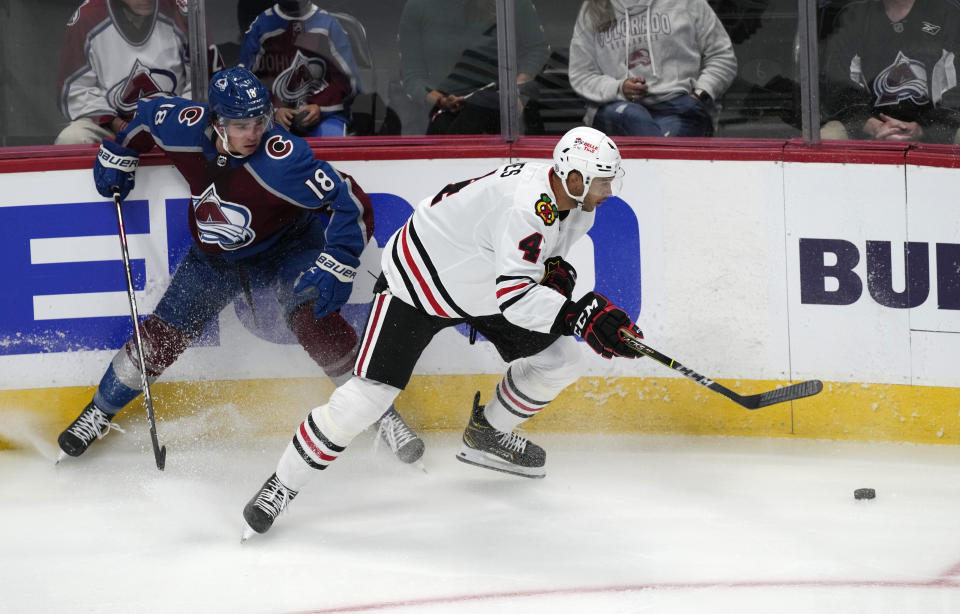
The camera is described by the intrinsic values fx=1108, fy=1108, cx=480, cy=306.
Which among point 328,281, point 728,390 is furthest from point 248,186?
point 728,390

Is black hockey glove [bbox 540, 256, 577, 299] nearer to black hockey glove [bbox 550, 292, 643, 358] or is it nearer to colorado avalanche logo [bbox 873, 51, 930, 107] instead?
black hockey glove [bbox 550, 292, 643, 358]

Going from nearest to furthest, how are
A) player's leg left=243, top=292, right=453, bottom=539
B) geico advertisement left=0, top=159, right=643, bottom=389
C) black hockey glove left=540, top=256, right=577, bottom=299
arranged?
1. player's leg left=243, top=292, right=453, bottom=539
2. black hockey glove left=540, top=256, right=577, bottom=299
3. geico advertisement left=0, top=159, right=643, bottom=389

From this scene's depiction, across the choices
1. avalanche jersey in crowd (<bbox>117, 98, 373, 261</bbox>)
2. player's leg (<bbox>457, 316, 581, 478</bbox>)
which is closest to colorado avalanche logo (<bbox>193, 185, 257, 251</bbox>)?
avalanche jersey in crowd (<bbox>117, 98, 373, 261</bbox>)

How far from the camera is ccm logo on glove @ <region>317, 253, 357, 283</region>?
3428mm

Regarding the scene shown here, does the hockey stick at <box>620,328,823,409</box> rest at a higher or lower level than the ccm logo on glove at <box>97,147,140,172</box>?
lower

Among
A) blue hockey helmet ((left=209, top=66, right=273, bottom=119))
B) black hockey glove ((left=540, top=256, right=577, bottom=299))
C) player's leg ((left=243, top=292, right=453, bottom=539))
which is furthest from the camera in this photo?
blue hockey helmet ((left=209, top=66, right=273, bottom=119))

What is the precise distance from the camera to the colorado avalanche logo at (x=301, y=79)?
12.5 ft

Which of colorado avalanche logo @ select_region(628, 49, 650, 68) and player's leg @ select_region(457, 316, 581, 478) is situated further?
colorado avalanche logo @ select_region(628, 49, 650, 68)

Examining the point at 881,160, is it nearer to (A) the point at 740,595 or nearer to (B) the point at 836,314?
(B) the point at 836,314

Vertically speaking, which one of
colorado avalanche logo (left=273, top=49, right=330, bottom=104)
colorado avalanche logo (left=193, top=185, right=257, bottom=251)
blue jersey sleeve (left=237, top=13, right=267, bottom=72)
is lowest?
colorado avalanche logo (left=193, top=185, right=257, bottom=251)

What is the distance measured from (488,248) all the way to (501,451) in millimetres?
747

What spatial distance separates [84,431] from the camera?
361 centimetres

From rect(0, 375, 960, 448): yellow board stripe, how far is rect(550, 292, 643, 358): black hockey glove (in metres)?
1.00

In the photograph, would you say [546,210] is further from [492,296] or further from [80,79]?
[80,79]
